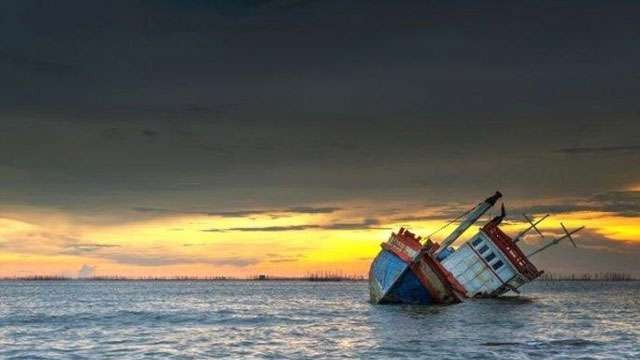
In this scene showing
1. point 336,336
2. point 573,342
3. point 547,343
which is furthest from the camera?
point 336,336

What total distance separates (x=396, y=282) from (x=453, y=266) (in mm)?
11642

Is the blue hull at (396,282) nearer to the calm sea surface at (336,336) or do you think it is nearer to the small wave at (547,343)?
the calm sea surface at (336,336)

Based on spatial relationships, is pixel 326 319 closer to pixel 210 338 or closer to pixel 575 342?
pixel 210 338

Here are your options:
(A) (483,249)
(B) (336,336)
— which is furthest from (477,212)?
(B) (336,336)

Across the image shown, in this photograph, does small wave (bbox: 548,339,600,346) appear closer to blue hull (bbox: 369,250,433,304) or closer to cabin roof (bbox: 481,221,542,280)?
blue hull (bbox: 369,250,433,304)

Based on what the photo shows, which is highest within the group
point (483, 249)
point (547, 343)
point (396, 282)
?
point (483, 249)

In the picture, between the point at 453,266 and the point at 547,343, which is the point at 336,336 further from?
the point at 453,266

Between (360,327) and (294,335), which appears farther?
(360,327)

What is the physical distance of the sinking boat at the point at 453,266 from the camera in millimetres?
63000

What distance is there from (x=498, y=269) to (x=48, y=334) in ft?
127

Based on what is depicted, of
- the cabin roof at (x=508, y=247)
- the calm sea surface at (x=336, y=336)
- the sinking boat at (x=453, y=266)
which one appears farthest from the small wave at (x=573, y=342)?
the cabin roof at (x=508, y=247)

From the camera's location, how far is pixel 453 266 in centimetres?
7462

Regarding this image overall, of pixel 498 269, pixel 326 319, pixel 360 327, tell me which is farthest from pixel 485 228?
pixel 360 327

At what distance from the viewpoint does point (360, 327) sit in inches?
2126
